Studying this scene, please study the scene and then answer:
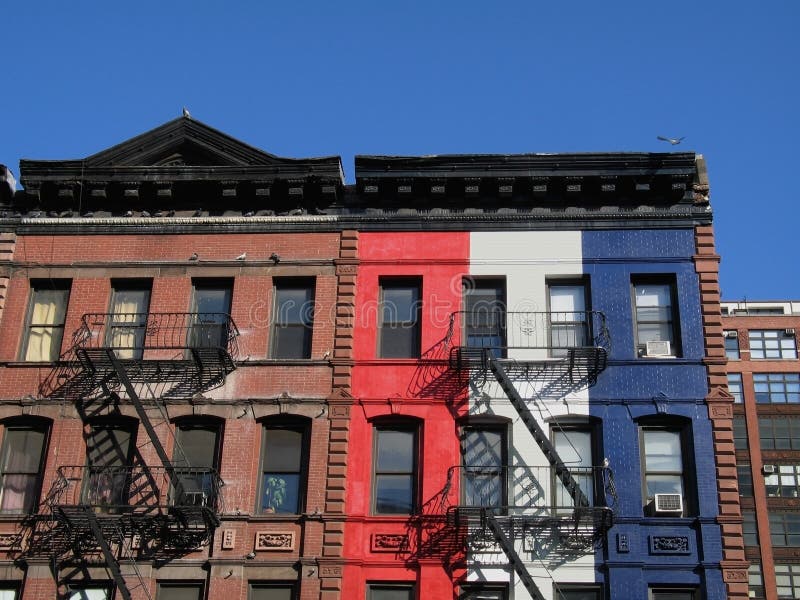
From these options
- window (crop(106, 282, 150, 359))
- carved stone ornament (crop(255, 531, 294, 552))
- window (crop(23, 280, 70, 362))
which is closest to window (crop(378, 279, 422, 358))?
carved stone ornament (crop(255, 531, 294, 552))

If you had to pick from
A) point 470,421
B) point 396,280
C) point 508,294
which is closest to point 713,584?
point 470,421

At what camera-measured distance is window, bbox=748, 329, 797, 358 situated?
8619cm

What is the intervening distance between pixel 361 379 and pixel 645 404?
19.7 feet

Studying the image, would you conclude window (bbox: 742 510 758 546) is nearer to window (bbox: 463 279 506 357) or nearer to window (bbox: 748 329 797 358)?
window (bbox: 748 329 797 358)

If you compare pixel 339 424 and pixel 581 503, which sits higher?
pixel 339 424

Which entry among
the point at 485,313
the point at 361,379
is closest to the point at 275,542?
the point at 361,379

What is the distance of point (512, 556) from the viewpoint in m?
20.7

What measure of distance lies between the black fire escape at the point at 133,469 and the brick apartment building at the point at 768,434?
59.9m

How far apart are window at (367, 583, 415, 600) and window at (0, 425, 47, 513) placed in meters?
7.37

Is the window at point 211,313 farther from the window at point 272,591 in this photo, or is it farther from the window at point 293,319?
the window at point 272,591

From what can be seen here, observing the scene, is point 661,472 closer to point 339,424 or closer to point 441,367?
point 441,367

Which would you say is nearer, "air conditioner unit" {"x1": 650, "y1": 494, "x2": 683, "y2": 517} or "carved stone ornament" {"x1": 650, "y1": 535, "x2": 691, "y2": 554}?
"carved stone ornament" {"x1": 650, "y1": 535, "x2": 691, "y2": 554}

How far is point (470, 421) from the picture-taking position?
74.1ft

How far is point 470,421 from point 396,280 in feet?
12.8
